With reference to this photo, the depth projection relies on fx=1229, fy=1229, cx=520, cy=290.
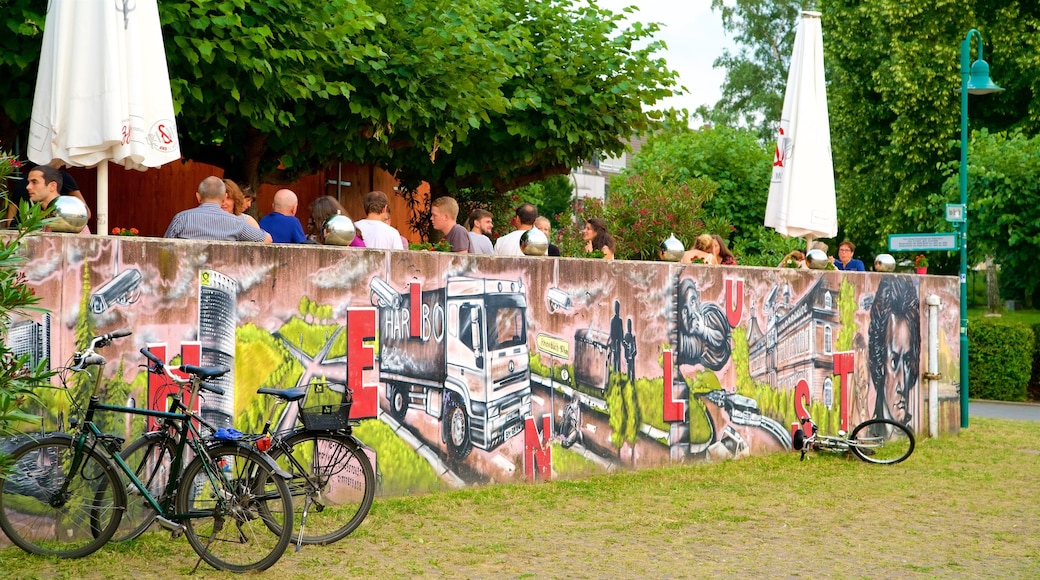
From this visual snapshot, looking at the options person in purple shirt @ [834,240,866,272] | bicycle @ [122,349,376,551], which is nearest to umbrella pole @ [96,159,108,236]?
bicycle @ [122,349,376,551]

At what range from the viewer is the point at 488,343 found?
968 cm

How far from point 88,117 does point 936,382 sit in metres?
11.1

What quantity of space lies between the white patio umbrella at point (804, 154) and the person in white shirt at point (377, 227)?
5.56 metres

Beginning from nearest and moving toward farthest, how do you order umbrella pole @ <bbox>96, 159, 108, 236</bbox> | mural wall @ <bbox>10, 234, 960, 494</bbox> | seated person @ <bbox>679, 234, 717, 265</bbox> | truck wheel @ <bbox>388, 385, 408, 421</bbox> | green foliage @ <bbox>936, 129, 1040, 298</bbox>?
mural wall @ <bbox>10, 234, 960, 494</bbox> → umbrella pole @ <bbox>96, 159, 108, 236</bbox> → truck wheel @ <bbox>388, 385, 408, 421</bbox> → seated person @ <bbox>679, 234, 717, 265</bbox> → green foliage @ <bbox>936, 129, 1040, 298</bbox>

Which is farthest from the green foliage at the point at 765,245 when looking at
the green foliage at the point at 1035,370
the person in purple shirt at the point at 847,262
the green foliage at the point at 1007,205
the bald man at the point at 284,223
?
the bald man at the point at 284,223

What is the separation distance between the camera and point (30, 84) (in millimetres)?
11227

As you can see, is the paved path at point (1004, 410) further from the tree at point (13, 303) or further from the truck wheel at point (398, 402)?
the tree at point (13, 303)

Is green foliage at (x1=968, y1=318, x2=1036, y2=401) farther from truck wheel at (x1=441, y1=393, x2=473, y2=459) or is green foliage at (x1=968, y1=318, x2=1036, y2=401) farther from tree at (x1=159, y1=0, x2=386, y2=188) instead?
truck wheel at (x1=441, y1=393, x2=473, y2=459)

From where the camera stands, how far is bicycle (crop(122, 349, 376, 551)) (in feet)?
22.3

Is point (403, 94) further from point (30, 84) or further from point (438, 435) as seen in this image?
point (438, 435)

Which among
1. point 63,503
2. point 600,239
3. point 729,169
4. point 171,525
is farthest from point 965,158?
point 729,169

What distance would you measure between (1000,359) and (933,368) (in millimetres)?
8368

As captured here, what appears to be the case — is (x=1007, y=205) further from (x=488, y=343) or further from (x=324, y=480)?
(x=324, y=480)

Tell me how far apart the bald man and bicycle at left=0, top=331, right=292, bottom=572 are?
2762mm
